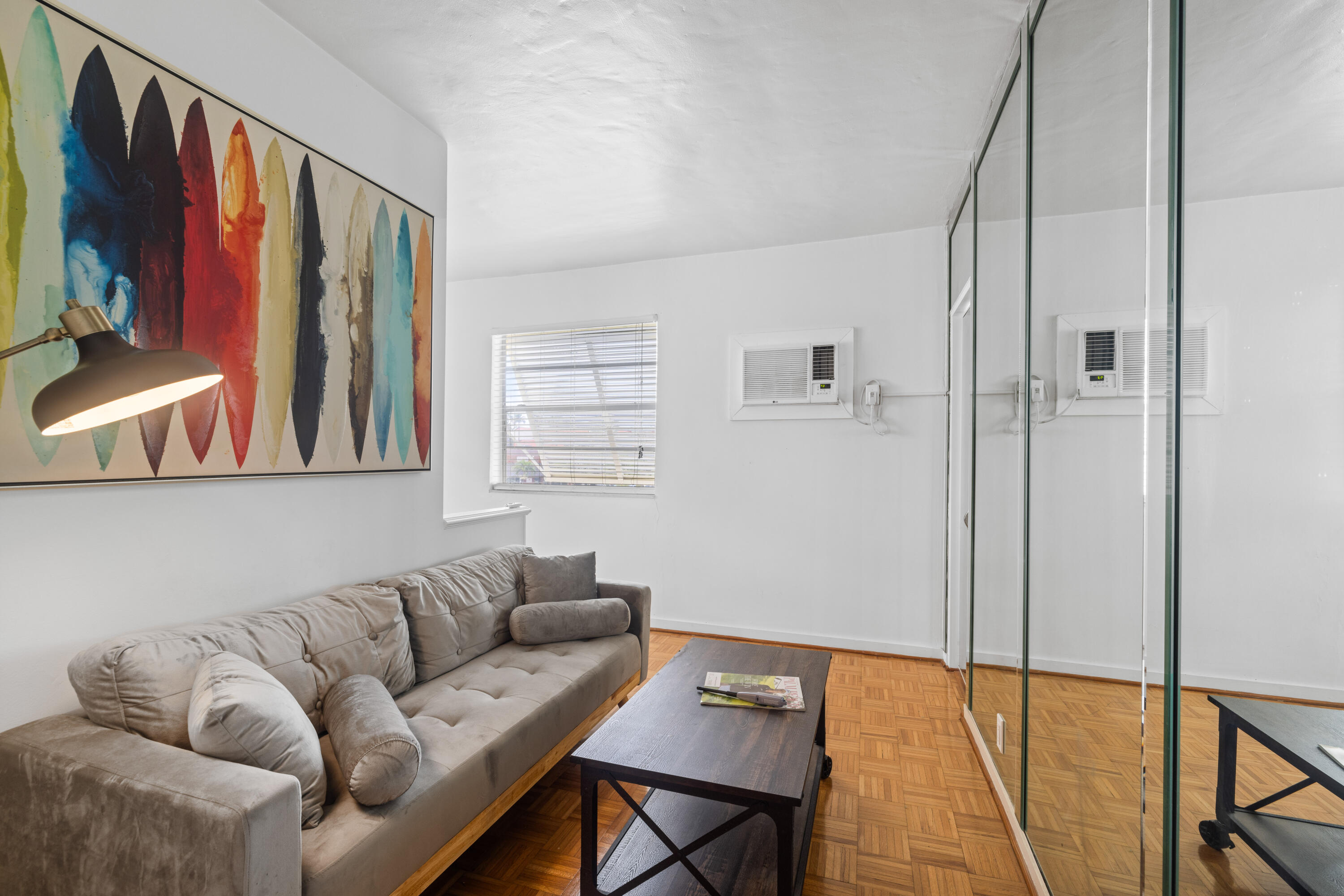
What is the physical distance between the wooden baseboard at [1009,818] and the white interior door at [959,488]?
63 centimetres

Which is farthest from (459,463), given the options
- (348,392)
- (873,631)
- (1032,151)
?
(1032,151)

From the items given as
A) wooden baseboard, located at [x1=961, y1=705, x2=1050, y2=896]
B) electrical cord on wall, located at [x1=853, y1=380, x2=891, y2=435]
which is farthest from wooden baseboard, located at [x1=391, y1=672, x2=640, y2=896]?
electrical cord on wall, located at [x1=853, y1=380, x2=891, y2=435]

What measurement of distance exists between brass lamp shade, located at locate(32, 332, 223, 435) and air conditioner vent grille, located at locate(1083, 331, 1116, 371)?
1.81 m

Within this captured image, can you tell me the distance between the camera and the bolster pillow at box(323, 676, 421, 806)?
142 cm

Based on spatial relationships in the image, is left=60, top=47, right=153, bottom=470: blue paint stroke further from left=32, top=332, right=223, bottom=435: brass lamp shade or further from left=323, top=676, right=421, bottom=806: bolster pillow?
left=323, top=676, right=421, bottom=806: bolster pillow

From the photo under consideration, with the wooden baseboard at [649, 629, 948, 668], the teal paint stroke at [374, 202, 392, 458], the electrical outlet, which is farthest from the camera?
the wooden baseboard at [649, 629, 948, 668]

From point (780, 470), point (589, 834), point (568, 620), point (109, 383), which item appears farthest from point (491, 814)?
point (780, 470)

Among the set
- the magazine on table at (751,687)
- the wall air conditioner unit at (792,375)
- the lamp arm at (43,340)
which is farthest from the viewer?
the wall air conditioner unit at (792,375)

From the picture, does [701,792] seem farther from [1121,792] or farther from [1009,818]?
[1009,818]

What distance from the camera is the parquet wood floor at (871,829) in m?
1.84

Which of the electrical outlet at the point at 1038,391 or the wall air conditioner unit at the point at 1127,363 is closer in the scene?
the wall air conditioner unit at the point at 1127,363

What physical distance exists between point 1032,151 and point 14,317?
2.69 metres

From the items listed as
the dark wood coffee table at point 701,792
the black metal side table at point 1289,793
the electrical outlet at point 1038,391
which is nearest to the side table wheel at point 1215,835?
the black metal side table at point 1289,793

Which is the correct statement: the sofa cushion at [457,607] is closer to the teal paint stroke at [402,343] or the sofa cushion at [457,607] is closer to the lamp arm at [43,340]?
the teal paint stroke at [402,343]
